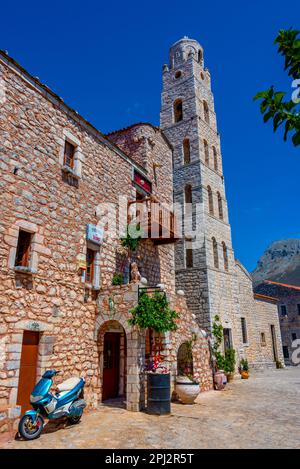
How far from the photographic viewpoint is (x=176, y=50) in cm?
2298

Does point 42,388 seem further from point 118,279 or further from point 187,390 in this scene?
point 187,390

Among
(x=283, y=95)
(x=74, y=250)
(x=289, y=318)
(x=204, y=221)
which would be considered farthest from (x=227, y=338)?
(x=289, y=318)

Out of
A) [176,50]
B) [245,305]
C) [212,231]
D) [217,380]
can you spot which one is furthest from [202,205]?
[176,50]

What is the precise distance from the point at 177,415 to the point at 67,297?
3.81 metres

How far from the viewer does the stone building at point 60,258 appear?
6.62 meters

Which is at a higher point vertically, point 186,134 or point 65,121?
point 186,134

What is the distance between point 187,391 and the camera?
346 inches

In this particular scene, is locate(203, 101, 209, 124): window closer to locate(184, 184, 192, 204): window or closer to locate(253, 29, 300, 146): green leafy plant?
locate(184, 184, 192, 204): window

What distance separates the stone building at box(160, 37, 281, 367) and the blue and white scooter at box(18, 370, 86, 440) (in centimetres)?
994

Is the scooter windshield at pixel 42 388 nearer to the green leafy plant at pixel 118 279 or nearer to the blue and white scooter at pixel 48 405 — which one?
the blue and white scooter at pixel 48 405

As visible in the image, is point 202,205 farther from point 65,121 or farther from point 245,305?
point 65,121

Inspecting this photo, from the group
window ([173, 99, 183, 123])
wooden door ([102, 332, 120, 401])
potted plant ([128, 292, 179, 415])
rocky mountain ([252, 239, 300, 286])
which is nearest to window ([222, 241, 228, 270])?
window ([173, 99, 183, 123])

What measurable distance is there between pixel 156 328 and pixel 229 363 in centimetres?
750

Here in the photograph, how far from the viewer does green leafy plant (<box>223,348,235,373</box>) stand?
45.1 feet
